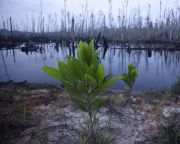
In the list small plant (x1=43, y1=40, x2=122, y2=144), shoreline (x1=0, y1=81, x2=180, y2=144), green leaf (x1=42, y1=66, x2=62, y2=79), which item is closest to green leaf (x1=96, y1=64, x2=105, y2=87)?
small plant (x1=43, y1=40, x2=122, y2=144)

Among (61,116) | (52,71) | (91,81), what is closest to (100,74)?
(91,81)

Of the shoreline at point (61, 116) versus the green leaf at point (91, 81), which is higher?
the green leaf at point (91, 81)

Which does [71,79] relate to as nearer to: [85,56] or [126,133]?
[85,56]

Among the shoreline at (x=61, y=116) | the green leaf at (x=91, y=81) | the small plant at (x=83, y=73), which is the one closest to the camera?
the green leaf at (x=91, y=81)

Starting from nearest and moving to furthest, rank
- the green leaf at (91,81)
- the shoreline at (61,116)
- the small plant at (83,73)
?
the green leaf at (91,81), the small plant at (83,73), the shoreline at (61,116)

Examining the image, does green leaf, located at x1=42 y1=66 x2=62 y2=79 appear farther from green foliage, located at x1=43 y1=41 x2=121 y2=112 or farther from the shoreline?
the shoreline

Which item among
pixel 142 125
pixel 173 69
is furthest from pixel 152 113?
pixel 173 69

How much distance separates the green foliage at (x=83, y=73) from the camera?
8.30 ft

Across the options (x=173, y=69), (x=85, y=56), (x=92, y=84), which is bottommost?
(x=173, y=69)

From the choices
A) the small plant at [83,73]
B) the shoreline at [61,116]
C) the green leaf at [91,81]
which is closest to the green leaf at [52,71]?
the small plant at [83,73]

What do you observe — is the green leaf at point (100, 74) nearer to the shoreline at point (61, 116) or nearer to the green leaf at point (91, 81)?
the green leaf at point (91, 81)

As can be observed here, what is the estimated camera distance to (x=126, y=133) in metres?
3.83

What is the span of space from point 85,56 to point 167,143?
178 cm

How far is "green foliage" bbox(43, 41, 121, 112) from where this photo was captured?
8.30 feet
